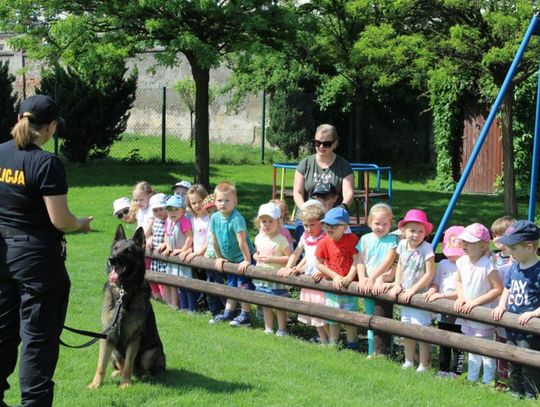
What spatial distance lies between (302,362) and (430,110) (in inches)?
716

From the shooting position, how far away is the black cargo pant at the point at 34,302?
16.1 feet

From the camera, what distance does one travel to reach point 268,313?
27.2 ft

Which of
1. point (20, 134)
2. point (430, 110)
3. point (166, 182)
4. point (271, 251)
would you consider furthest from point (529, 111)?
point (20, 134)

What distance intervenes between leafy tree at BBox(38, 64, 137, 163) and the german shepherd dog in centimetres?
1574

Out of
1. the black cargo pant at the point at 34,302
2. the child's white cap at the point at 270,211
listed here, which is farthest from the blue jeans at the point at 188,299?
the black cargo pant at the point at 34,302

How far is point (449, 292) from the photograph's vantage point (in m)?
7.04

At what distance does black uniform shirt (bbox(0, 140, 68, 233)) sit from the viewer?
487 centimetres

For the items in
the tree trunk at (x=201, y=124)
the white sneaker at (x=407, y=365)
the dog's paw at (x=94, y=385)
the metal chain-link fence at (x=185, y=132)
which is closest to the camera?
the dog's paw at (x=94, y=385)

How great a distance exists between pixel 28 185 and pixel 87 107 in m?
17.6

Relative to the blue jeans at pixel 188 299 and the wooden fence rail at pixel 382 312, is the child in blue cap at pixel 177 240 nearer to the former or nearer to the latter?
the blue jeans at pixel 188 299

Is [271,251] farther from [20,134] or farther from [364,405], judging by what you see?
[20,134]

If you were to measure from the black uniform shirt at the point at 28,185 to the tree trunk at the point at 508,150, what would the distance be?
10.9m

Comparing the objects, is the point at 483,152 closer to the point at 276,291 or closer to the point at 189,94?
the point at 189,94

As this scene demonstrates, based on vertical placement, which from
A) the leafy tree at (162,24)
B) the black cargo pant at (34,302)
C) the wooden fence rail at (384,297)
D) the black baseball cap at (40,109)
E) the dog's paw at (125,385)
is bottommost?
the dog's paw at (125,385)
